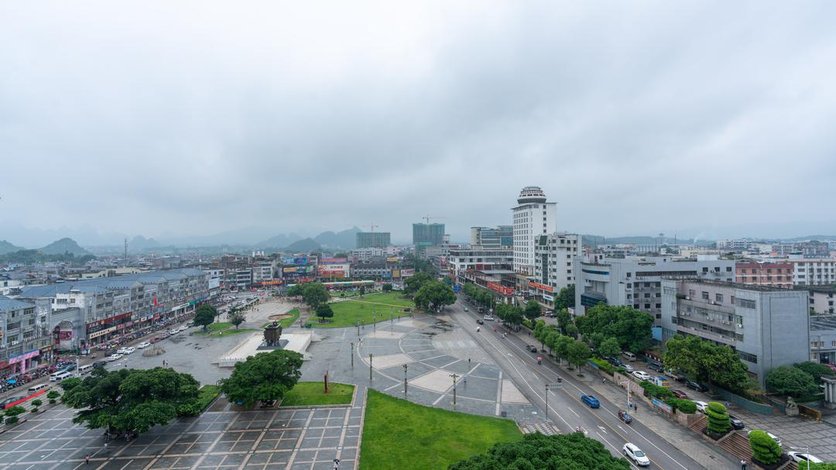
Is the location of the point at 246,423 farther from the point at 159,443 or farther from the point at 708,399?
the point at 708,399

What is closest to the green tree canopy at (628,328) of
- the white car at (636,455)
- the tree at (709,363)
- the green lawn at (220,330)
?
the tree at (709,363)

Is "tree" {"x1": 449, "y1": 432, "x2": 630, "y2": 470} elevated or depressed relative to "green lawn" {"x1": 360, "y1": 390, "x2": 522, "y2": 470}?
elevated

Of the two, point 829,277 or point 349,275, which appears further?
point 349,275

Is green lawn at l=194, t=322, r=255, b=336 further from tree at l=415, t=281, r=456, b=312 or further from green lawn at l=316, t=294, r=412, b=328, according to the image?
tree at l=415, t=281, r=456, b=312

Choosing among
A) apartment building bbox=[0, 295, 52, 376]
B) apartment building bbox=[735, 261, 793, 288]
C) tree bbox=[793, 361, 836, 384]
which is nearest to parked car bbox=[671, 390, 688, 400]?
tree bbox=[793, 361, 836, 384]

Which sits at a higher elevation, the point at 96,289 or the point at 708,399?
the point at 96,289

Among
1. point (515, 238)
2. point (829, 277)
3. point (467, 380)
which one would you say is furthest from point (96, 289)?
point (829, 277)

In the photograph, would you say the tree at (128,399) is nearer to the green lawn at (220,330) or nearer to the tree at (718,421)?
the green lawn at (220,330)
